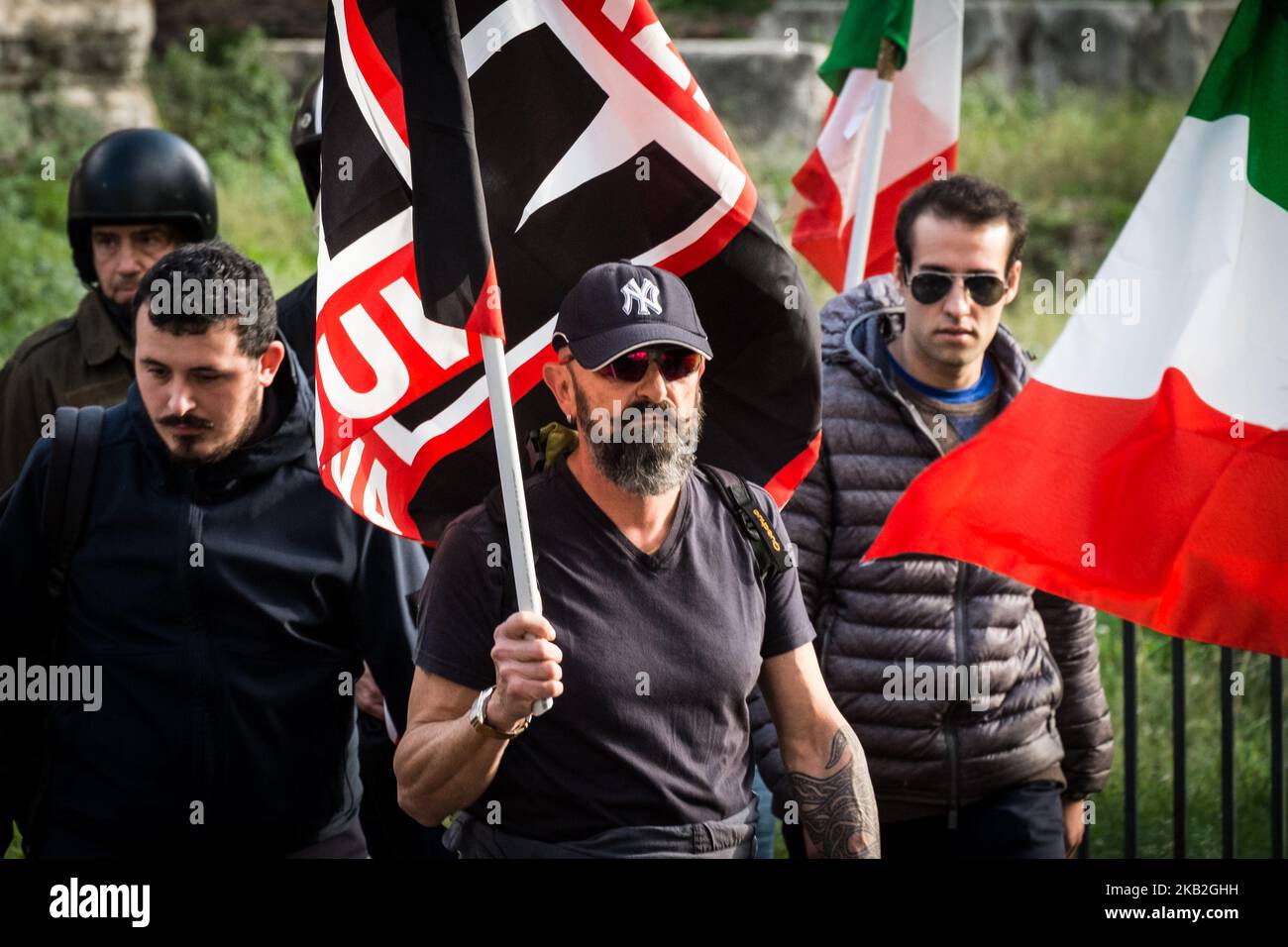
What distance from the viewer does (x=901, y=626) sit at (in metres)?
4.67

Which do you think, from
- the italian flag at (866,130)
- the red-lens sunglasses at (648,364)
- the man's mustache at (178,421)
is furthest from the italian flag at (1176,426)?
the italian flag at (866,130)

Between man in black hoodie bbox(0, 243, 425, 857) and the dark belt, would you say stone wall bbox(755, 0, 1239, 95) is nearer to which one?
man in black hoodie bbox(0, 243, 425, 857)

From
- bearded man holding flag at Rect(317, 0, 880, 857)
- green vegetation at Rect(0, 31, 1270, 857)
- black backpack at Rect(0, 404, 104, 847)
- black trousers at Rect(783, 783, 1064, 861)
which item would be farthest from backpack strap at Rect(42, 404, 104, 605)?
green vegetation at Rect(0, 31, 1270, 857)

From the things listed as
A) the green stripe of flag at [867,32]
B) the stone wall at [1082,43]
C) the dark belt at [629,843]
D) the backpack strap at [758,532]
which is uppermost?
the stone wall at [1082,43]

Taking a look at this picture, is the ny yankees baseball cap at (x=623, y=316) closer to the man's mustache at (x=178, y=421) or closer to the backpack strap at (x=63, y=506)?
the man's mustache at (x=178, y=421)

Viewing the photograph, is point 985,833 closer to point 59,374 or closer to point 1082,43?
point 59,374

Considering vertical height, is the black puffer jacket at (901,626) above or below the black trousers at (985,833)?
above

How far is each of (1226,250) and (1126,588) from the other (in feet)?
3.03

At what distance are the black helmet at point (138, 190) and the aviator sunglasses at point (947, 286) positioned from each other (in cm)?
295

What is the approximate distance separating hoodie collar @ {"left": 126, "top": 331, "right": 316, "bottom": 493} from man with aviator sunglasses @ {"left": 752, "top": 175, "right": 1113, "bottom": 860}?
4.37 ft

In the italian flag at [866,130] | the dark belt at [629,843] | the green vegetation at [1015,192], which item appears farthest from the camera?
the green vegetation at [1015,192]

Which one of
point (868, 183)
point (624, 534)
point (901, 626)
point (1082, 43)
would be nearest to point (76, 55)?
point (1082, 43)

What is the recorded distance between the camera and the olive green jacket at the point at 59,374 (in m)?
5.62

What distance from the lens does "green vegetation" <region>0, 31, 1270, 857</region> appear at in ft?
25.2
